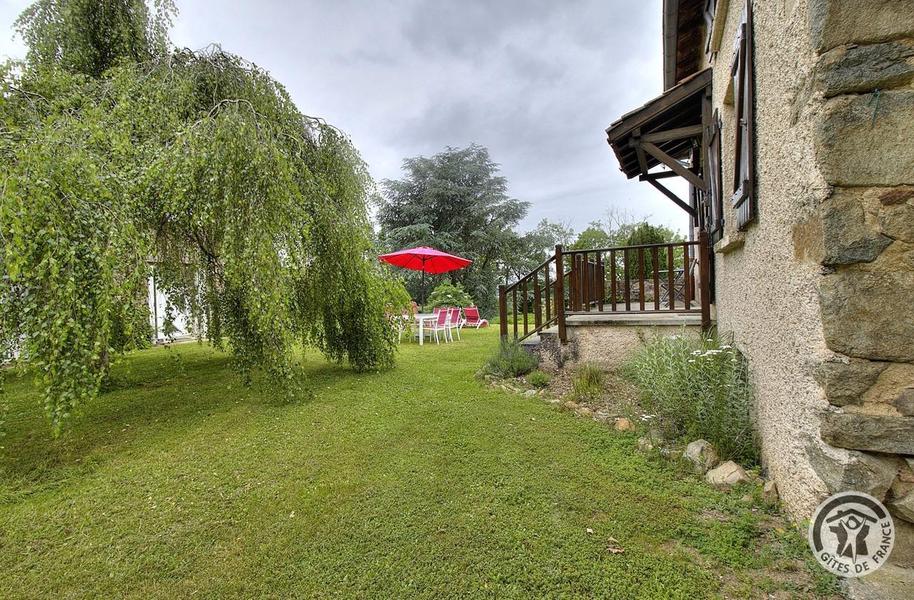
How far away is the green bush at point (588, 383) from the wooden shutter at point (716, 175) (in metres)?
1.75

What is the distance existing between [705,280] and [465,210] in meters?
12.5

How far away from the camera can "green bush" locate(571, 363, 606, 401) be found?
3.95 metres

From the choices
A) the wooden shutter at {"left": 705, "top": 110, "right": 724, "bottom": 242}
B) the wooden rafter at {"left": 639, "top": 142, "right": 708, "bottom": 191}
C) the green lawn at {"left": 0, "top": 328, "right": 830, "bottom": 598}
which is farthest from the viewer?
the wooden rafter at {"left": 639, "top": 142, "right": 708, "bottom": 191}

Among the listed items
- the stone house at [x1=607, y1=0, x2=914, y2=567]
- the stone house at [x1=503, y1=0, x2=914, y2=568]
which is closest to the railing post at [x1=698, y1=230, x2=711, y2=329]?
the stone house at [x1=503, y1=0, x2=914, y2=568]

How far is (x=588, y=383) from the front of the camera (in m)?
4.09

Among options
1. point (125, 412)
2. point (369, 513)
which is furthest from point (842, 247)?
point (125, 412)

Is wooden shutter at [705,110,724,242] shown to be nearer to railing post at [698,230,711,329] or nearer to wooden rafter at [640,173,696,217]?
railing post at [698,230,711,329]

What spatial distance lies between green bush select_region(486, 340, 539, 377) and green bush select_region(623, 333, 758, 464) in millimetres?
1965

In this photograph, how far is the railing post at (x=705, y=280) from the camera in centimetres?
420

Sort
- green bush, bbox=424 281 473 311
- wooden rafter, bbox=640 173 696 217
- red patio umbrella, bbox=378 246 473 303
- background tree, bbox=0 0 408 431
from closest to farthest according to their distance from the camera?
background tree, bbox=0 0 408 431
wooden rafter, bbox=640 173 696 217
red patio umbrella, bbox=378 246 473 303
green bush, bbox=424 281 473 311

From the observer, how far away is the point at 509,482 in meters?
2.36

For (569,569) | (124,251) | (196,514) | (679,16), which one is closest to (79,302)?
(124,251)

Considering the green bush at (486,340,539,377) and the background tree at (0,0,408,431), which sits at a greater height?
the background tree at (0,0,408,431)

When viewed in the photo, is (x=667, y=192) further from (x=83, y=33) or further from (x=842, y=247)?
(x=83, y=33)
